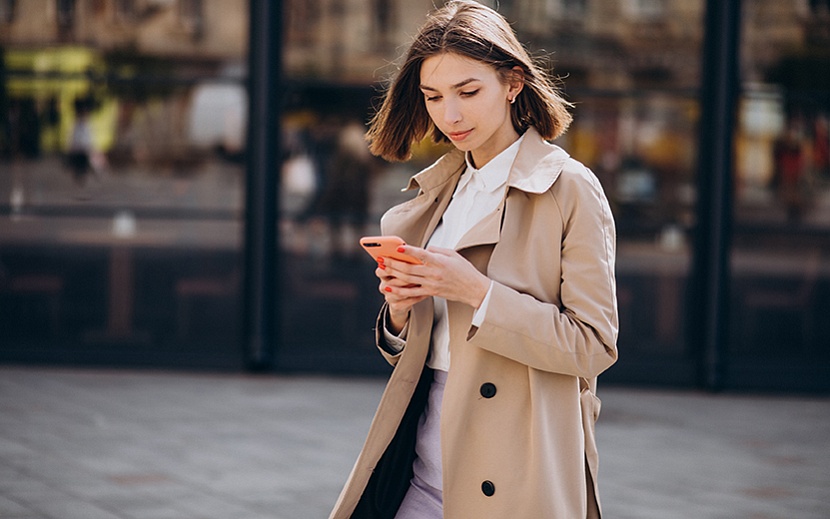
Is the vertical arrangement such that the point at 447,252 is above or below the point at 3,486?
above

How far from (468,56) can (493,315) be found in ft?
1.91

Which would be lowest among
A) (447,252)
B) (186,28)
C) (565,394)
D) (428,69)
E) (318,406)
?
(318,406)

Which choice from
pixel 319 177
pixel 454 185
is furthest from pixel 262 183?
pixel 454 185

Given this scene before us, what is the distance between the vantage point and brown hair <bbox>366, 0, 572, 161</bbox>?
263 cm

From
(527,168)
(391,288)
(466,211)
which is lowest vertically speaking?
(391,288)

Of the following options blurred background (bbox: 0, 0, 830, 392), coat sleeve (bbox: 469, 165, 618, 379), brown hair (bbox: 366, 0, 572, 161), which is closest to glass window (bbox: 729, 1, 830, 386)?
blurred background (bbox: 0, 0, 830, 392)

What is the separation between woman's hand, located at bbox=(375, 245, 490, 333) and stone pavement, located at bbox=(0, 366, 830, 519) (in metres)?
2.94

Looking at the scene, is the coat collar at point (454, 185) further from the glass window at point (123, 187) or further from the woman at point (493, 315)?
the glass window at point (123, 187)

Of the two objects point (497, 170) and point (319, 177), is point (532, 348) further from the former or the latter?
point (319, 177)

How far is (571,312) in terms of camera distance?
8.35ft

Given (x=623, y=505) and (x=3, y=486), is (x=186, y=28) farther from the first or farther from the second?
(x=623, y=505)

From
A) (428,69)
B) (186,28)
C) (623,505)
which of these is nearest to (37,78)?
(186,28)

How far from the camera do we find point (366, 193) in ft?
29.2

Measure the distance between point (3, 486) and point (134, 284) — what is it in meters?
3.70
